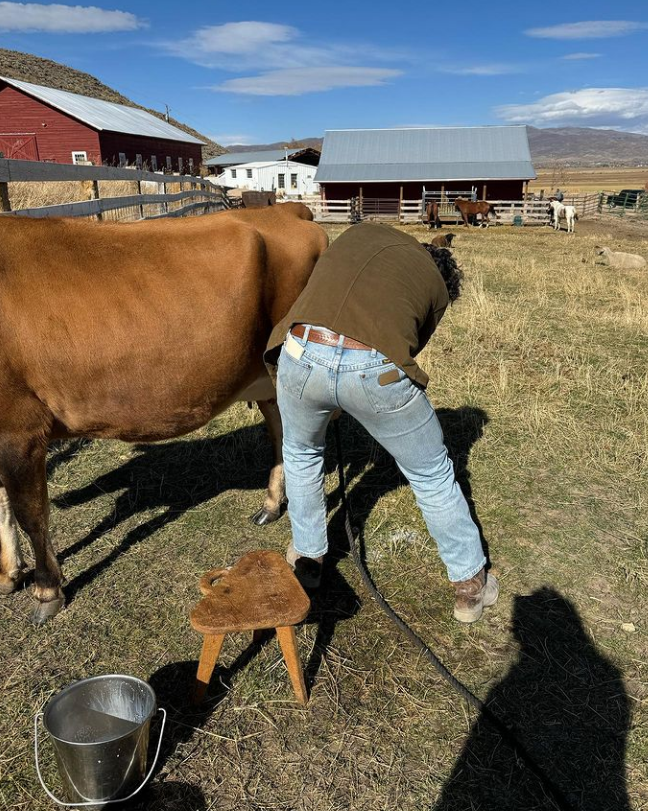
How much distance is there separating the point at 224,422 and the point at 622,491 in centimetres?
330

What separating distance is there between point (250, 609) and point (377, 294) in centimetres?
136

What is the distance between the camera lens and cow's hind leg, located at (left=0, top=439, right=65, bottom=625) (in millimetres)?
2936

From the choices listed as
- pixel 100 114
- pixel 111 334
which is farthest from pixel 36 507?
pixel 100 114

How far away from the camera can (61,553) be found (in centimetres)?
370

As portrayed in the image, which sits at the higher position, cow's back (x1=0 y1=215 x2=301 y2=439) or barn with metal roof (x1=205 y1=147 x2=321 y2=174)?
barn with metal roof (x1=205 y1=147 x2=321 y2=174)

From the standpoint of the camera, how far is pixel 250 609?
2.44 metres

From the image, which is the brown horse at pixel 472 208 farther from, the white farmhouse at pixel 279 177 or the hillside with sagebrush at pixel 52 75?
the hillside with sagebrush at pixel 52 75

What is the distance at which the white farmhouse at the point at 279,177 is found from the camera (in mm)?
52906

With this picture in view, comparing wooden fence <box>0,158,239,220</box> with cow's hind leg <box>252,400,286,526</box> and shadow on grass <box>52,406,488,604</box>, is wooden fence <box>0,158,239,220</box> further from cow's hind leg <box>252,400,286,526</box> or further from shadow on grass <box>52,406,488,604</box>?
cow's hind leg <box>252,400,286,526</box>

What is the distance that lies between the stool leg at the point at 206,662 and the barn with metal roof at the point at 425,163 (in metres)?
32.2

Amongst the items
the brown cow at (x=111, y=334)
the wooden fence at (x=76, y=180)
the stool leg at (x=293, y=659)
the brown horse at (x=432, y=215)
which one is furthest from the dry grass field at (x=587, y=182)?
the stool leg at (x=293, y=659)

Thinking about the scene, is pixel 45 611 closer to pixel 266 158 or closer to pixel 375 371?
pixel 375 371

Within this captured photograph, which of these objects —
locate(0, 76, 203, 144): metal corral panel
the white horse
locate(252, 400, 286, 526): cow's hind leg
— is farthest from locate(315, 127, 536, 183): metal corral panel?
locate(252, 400, 286, 526): cow's hind leg

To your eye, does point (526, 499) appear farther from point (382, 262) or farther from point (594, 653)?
point (382, 262)
